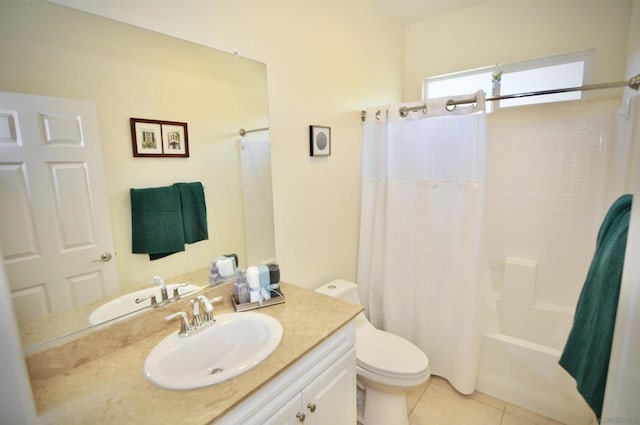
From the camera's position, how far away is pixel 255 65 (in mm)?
1456

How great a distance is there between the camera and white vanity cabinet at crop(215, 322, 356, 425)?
0.90 meters

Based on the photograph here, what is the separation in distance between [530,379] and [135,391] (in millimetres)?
2084

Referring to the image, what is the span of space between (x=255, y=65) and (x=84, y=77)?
2.36ft

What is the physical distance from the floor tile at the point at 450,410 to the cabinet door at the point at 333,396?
0.72 m

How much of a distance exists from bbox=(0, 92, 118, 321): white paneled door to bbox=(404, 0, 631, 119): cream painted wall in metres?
2.50

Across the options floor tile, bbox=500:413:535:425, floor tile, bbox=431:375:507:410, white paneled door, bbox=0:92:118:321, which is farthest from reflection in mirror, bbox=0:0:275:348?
floor tile, bbox=500:413:535:425

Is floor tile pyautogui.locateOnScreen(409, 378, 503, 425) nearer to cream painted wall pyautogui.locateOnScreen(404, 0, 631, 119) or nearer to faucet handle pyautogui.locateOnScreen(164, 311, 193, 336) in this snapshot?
faucet handle pyautogui.locateOnScreen(164, 311, 193, 336)

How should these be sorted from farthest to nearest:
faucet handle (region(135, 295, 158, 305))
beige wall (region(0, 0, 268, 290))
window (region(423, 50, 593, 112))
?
window (region(423, 50, 593, 112)) < faucet handle (region(135, 295, 158, 305)) < beige wall (region(0, 0, 268, 290))

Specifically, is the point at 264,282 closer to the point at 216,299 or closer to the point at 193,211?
the point at 216,299

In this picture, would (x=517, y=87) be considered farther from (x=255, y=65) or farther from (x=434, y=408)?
(x=434, y=408)

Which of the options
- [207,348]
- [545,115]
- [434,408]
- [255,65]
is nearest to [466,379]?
[434,408]

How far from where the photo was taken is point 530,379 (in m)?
1.81

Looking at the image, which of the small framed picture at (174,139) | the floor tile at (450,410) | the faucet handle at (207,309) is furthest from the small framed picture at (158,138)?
the floor tile at (450,410)

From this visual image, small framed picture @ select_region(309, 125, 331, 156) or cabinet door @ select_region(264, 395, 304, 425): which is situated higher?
small framed picture @ select_region(309, 125, 331, 156)
